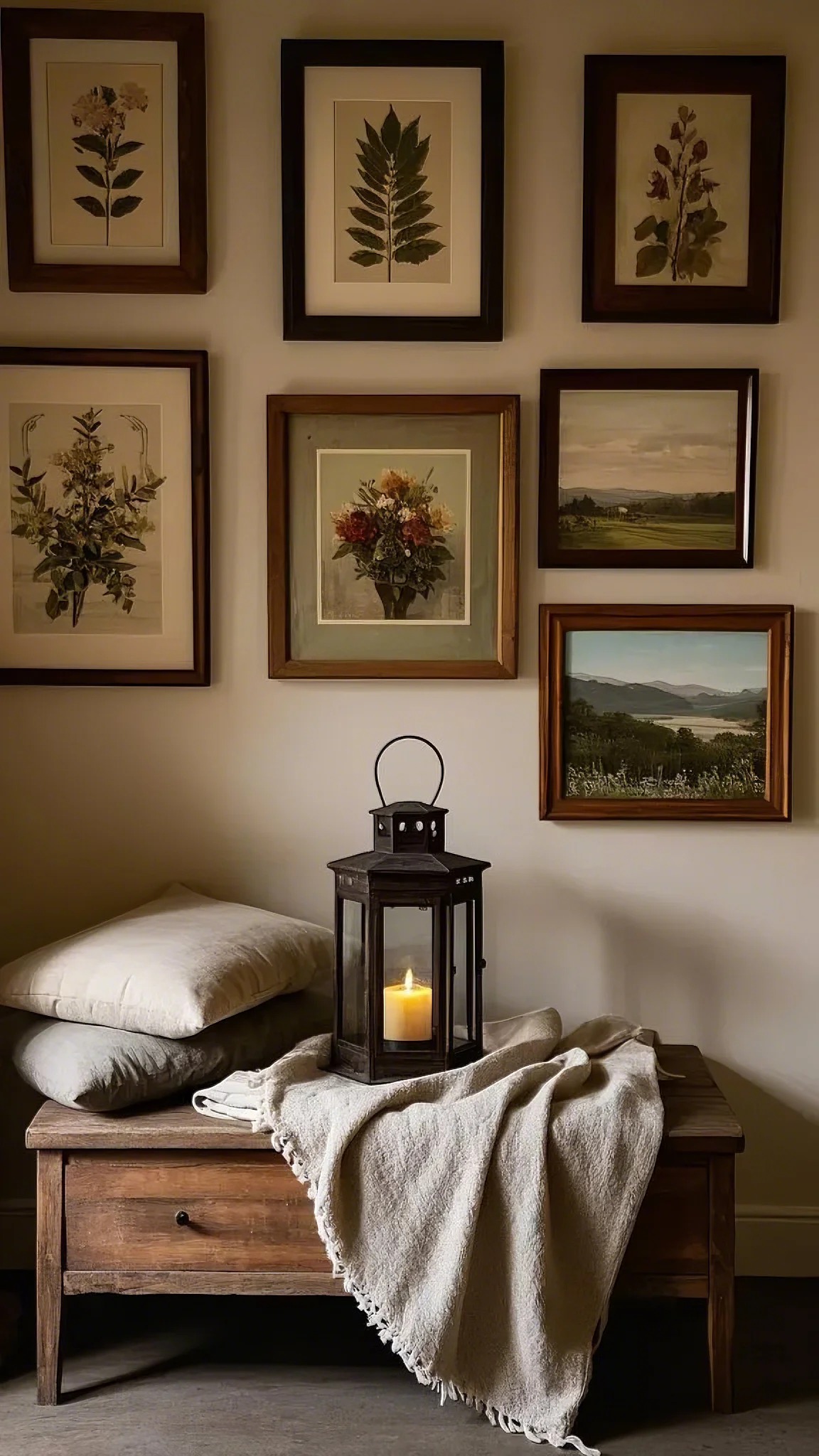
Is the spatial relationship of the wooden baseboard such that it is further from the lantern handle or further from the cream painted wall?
the lantern handle

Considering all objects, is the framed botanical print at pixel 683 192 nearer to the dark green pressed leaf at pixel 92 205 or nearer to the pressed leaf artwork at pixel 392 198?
the pressed leaf artwork at pixel 392 198

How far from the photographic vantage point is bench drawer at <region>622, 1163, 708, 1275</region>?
2.04 meters

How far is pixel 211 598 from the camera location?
8.40 feet

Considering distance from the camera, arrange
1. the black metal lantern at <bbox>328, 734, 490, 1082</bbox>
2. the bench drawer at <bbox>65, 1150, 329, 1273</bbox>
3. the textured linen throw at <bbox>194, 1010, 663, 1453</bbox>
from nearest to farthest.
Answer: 1. the textured linen throw at <bbox>194, 1010, 663, 1453</bbox>
2. the bench drawer at <bbox>65, 1150, 329, 1273</bbox>
3. the black metal lantern at <bbox>328, 734, 490, 1082</bbox>

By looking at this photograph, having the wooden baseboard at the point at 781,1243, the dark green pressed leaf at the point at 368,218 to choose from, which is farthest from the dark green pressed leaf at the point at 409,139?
the wooden baseboard at the point at 781,1243

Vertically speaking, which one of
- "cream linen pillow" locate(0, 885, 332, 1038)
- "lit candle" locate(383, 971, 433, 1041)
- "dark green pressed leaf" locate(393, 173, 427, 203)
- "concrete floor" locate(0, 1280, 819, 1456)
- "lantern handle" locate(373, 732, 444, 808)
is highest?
"dark green pressed leaf" locate(393, 173, 427, 203)

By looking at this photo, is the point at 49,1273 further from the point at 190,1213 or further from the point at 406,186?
the point at 406,186

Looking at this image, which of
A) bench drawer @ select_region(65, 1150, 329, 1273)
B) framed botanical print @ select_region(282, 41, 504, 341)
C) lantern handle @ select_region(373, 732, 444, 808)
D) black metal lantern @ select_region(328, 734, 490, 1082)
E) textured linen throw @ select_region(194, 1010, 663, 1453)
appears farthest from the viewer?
framed botanical print @ select_region(282, 41, 504, 341)

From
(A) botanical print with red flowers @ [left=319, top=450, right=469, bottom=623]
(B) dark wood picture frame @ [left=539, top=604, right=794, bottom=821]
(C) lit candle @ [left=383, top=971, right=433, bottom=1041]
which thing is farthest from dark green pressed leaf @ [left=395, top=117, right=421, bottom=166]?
(C) lit candle @ [left=383, top=971, right=433, bottom=1041]

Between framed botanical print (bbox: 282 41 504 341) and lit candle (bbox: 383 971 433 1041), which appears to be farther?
framed botanical print (bbox: 282 41 504 341)

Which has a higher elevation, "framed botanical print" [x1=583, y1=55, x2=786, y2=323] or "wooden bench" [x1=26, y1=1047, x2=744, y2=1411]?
"framed botanical print" [x1=583, y1=55, x2=786, y2=323]

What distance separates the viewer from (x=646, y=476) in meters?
2.53

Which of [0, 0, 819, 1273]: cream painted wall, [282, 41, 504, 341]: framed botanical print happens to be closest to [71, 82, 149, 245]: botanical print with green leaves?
[0, 0, 819, 1273]: cream painted wall

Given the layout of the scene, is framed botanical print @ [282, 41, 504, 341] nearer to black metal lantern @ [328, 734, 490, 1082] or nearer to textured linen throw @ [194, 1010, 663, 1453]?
black metal lantern @ [328, 734, 490, 1082]
